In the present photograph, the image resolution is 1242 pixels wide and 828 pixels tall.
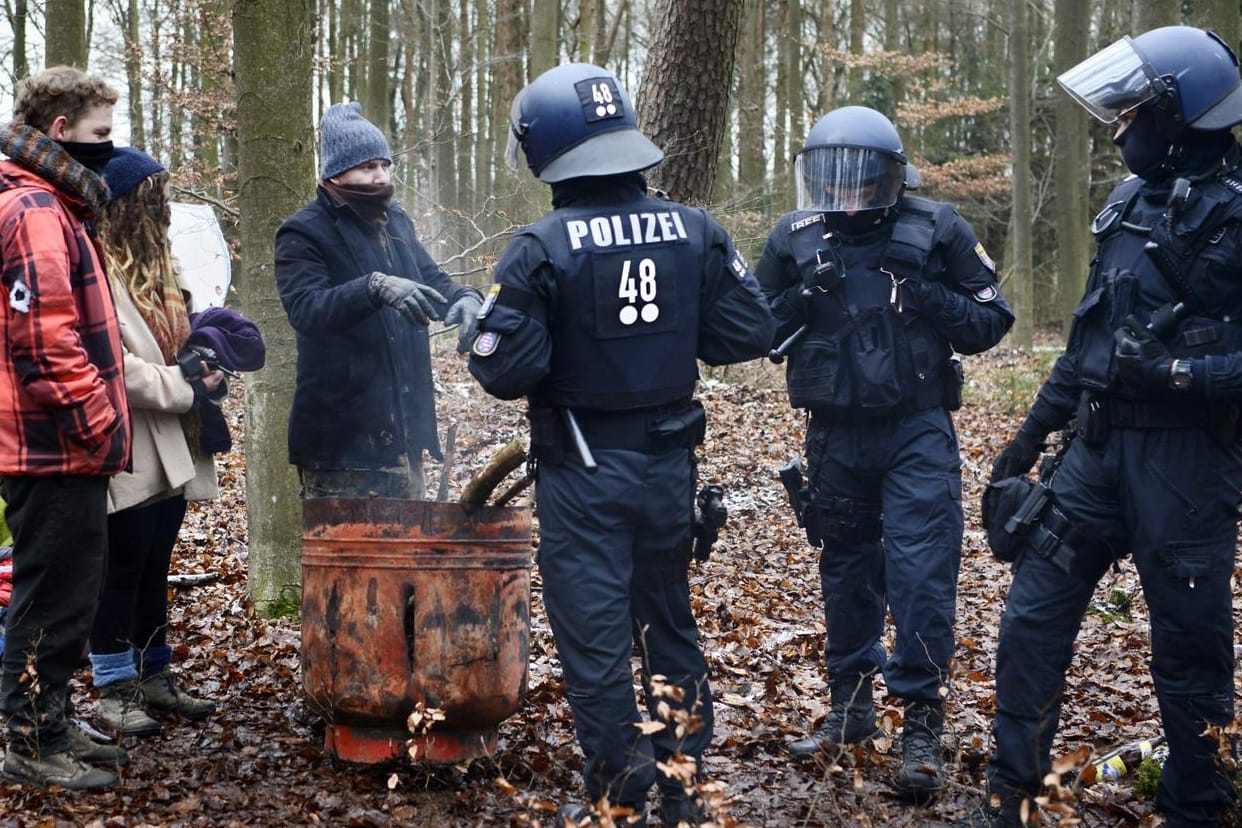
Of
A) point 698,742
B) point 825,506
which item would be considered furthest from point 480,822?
point 825,506

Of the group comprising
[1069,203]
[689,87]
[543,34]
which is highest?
[543,34]

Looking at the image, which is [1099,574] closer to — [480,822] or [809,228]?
[809,228]

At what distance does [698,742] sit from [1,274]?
2.73m

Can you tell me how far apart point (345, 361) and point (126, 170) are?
1.12m

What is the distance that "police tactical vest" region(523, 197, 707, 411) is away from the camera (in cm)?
368

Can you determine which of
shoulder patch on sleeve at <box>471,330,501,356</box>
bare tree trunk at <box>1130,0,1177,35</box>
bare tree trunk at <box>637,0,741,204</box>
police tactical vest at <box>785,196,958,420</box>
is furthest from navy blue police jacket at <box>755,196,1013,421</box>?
bare tree trunk at <box>1130,0,1177,35</box>

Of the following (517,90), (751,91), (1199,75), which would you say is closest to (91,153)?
(1199,75)

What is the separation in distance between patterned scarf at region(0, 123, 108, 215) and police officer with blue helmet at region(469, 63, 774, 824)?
152 centimetres

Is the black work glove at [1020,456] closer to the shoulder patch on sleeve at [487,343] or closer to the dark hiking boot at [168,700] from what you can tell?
the shoulder patch on sleeve at [487,343]

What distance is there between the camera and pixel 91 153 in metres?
4.16

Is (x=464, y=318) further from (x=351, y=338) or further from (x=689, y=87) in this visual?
(x=689, y=87)

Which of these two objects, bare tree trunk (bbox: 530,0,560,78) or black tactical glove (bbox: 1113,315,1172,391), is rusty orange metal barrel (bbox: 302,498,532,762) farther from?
bare tree trunk (bbox: 530,0,560,78)

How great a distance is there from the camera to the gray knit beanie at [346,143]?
4.44 meters

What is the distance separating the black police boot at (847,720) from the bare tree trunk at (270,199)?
2.73 meters
